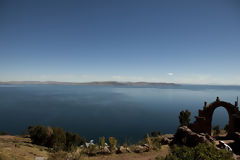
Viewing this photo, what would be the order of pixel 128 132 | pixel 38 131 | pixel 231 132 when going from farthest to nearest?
1. pixel 128 132
2. pixel 38 131
3. pixel 231 132

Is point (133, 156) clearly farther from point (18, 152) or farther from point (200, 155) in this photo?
point (18, 152)

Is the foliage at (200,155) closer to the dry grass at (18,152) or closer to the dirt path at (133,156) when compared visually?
the dirt path at (133,156)

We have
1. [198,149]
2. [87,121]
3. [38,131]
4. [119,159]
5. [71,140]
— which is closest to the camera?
[198,149]

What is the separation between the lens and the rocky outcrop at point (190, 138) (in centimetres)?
1099

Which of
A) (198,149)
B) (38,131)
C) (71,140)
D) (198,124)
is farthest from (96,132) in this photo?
(198,149)

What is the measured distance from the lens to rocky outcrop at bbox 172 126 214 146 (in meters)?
11.0

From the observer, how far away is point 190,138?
462 inches

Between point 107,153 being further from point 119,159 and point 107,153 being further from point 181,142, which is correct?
point 181,142

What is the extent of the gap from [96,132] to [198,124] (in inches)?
1557

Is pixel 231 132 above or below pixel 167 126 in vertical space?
above

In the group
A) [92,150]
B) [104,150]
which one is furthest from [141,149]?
[92,150]

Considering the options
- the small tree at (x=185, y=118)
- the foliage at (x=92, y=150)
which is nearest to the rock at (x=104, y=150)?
the foliage at (x=92, y=150)

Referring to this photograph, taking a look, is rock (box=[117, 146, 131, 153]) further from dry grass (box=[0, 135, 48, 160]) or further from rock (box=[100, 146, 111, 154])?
dry grass (box=[0, 135, 48, 160])

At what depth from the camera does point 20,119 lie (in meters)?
62.2
